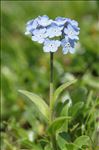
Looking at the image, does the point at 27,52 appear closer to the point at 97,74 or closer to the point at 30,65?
the point at 30,65

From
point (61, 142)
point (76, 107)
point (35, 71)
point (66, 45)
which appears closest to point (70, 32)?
point (66, 45)

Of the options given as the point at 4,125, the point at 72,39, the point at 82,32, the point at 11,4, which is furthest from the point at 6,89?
the point at 11,4

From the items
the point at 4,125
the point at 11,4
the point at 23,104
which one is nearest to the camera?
the point at 4,125

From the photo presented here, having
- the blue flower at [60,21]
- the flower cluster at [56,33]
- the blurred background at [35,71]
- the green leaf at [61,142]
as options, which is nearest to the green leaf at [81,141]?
the green leaf at [61,142]

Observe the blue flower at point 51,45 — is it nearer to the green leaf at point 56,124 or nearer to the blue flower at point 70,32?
the blue flower at point 70,32

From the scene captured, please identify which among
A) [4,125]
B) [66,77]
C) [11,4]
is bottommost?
[4,125]

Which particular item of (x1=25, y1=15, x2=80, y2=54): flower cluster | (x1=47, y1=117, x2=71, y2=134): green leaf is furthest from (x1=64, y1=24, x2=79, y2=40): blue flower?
(x1=47, y1=117, x2=71, y2=134): green leaf
